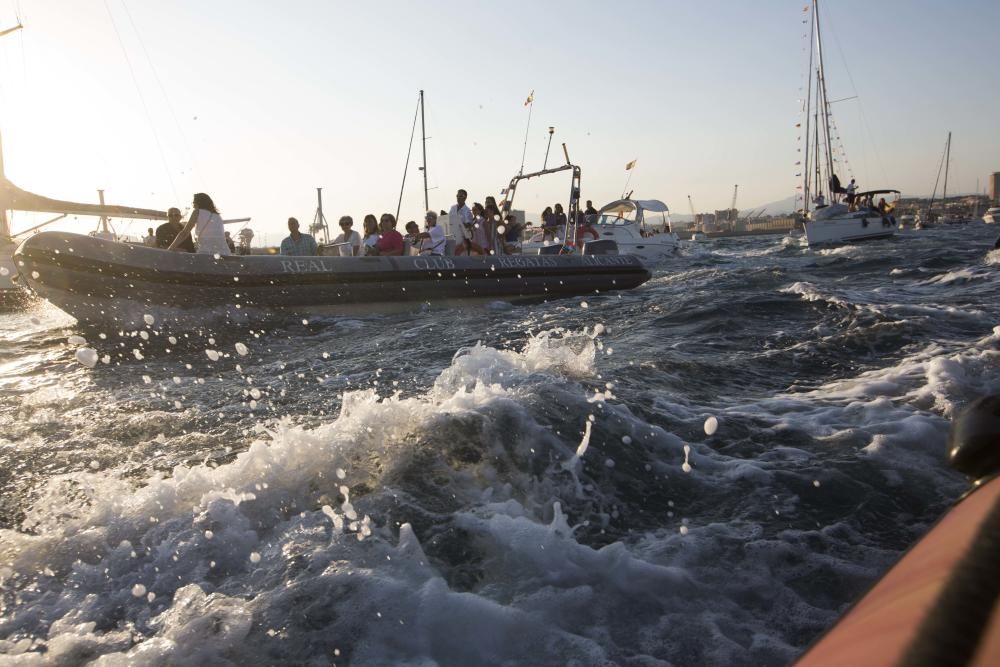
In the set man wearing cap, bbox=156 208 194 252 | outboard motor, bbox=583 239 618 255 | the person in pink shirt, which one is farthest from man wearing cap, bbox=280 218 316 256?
outboard motor, bbox=583 239 618 255

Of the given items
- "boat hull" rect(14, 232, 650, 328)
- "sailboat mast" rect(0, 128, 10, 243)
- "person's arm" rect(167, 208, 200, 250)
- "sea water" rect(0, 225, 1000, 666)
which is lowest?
"sea water" rect(0, 225, 1000, 666)

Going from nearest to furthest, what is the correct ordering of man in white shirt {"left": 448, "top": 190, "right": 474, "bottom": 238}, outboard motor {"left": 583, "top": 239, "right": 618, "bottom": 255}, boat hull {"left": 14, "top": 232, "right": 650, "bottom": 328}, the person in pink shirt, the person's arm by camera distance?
boat hull {"left": 14, "top": 232, "right": 650, "bottom": 328}, the person's arm, the person in pink shirt, man in white shirt {"left": 448, "top": 190, "right": 474, "bottom": 238}, outboard motor {"left": 583, "top": 239, "right": 618, "bottom": 255}

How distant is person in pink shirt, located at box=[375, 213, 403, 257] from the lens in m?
10.1

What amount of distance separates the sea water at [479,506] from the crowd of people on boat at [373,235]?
134 inches

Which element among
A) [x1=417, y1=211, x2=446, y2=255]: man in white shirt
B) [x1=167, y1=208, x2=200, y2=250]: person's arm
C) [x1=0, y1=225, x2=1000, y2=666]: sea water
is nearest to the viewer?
[x1=0, y1=225, x2=1000, y2=666]: sea water

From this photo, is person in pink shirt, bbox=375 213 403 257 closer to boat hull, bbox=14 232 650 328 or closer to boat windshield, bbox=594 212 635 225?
boat hull, bbox=14 232 650 328

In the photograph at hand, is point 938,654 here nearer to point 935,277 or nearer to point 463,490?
point 463,490

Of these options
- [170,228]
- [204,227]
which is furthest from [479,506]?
[170,228]

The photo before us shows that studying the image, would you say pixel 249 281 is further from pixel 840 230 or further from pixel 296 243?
pixel 840 230

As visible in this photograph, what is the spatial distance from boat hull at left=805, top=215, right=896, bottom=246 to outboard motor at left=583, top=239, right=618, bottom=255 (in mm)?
13300

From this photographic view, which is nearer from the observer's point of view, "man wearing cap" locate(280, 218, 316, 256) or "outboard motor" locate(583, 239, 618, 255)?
"man wearing cap" locate(280, 218, 316, 256)

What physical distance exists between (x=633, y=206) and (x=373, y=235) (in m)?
10.7

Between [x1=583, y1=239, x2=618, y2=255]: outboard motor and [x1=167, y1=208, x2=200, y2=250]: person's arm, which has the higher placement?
[x1=167, y1=208, x2=200, y2=250]: person's arm

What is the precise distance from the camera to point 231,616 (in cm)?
196
